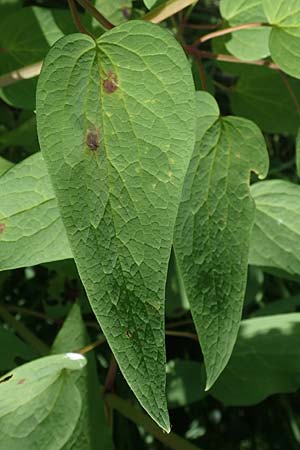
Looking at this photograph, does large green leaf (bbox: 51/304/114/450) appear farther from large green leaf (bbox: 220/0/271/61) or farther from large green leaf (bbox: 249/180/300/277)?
large green leaf (bbox: 220/0/271/61)

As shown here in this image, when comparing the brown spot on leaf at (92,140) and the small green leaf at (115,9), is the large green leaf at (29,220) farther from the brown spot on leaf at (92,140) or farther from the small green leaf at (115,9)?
the small green leaf at (115,9)

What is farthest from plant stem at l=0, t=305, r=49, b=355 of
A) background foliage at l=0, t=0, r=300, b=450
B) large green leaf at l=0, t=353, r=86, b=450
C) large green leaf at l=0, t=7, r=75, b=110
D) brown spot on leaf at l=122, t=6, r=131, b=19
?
brown spot on leaf at l=122, t=6, r=131, b=19

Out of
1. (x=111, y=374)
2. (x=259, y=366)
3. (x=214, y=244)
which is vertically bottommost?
(x=259, y=366)

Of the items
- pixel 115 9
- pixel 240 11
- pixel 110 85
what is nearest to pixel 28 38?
pixel 115 9

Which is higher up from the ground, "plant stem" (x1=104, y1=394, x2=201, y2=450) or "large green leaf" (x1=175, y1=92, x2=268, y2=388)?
"large green leaf" (x1=175, y1=92, x2=268, y2=388)

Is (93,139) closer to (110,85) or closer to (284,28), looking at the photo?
(110,85)

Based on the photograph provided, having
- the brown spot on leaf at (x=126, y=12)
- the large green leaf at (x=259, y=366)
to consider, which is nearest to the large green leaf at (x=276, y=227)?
the large green leaf at (x=259, y=366)

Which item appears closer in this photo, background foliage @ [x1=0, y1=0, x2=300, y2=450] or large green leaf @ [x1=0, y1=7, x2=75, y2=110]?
background foliage @ [x1=0, y1=0, x2=300, y2=450]
